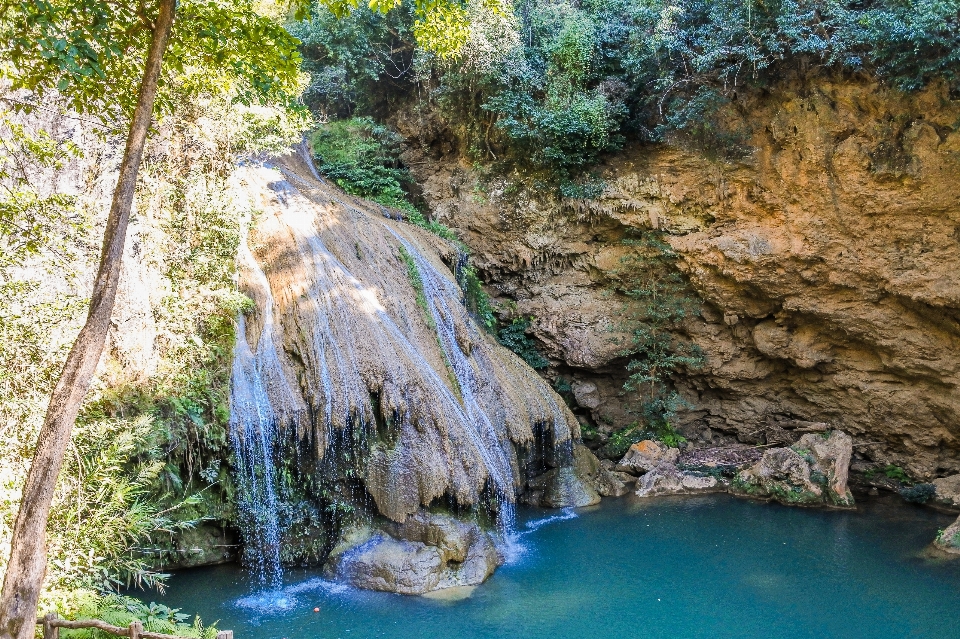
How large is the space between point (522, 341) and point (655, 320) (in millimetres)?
3069

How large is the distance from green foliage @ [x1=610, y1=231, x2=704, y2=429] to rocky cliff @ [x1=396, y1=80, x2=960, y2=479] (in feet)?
1.03

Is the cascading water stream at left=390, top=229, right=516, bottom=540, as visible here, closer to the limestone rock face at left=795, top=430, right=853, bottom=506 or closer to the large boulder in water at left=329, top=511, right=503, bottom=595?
the large boulder in water at left=329, top=511, right=503, bottom=595

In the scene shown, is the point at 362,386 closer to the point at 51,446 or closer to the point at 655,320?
the point at 51,446

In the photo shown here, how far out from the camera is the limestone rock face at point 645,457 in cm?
1443

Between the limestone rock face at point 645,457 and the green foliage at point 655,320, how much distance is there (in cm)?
81

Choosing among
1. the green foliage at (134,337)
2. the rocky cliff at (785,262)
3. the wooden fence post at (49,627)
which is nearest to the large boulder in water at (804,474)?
the rocky cliff at (785,262)

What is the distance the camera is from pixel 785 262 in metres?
14.0

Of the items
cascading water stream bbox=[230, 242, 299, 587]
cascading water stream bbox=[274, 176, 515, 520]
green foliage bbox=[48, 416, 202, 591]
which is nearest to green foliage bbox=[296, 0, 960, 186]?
cascading water stream bbox=[274, 176, 515, 520]

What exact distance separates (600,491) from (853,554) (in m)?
4.45

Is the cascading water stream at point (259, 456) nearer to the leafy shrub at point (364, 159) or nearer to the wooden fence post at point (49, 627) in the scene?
the wooden fence post at point (49, 627)

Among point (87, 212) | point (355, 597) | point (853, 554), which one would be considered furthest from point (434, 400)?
point (853, 554)

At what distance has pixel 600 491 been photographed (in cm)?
1355

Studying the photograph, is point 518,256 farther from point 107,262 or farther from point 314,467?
point 107,262

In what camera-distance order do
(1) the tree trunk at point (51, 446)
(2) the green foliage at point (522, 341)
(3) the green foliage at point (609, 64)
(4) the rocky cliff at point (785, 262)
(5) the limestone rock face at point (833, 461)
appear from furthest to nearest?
A: 1. (2) the green foliage at point (522, 341)
2. (5) the limestone rock face at point (833, 461)
3. (4) the rocky cliff at point (785, 262)
4. (3) the green foliage at point (609, 64)
5. (1) the tree trunk at point (51, 446)
